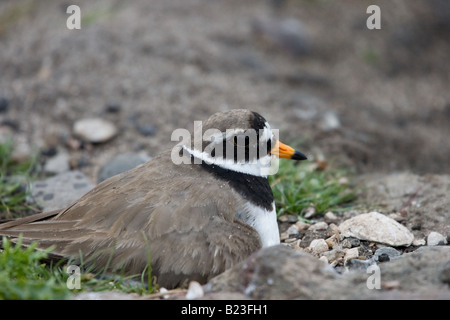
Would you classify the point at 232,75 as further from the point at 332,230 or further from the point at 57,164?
the point at 332,230

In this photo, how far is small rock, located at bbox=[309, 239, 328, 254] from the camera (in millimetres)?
4500

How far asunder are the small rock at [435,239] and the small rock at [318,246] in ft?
2.80

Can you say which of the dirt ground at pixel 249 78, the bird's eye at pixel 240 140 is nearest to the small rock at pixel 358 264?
the bird's eye at pixel 240 140

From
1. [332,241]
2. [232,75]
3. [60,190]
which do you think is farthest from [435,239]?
[232,75]

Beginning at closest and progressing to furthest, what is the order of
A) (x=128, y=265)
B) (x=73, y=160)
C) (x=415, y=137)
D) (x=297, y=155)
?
(x=128, y=265)
(x=297, y=155)
(x=73, y=160)
(x=415, y=137)

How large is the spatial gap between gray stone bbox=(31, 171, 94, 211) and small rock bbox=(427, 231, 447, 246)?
10.7 feet

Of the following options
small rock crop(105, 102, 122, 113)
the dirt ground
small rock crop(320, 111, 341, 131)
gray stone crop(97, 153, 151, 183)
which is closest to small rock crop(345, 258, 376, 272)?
the dirt ground

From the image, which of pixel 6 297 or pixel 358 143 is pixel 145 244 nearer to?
pixel 6 297

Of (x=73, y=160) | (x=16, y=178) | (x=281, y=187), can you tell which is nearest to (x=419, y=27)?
(x=281, y=187)

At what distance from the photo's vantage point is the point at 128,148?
6.70 meters

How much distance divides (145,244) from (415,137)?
16.1ft

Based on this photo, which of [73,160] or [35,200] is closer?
[35,200]

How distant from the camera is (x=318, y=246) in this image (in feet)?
14.9
